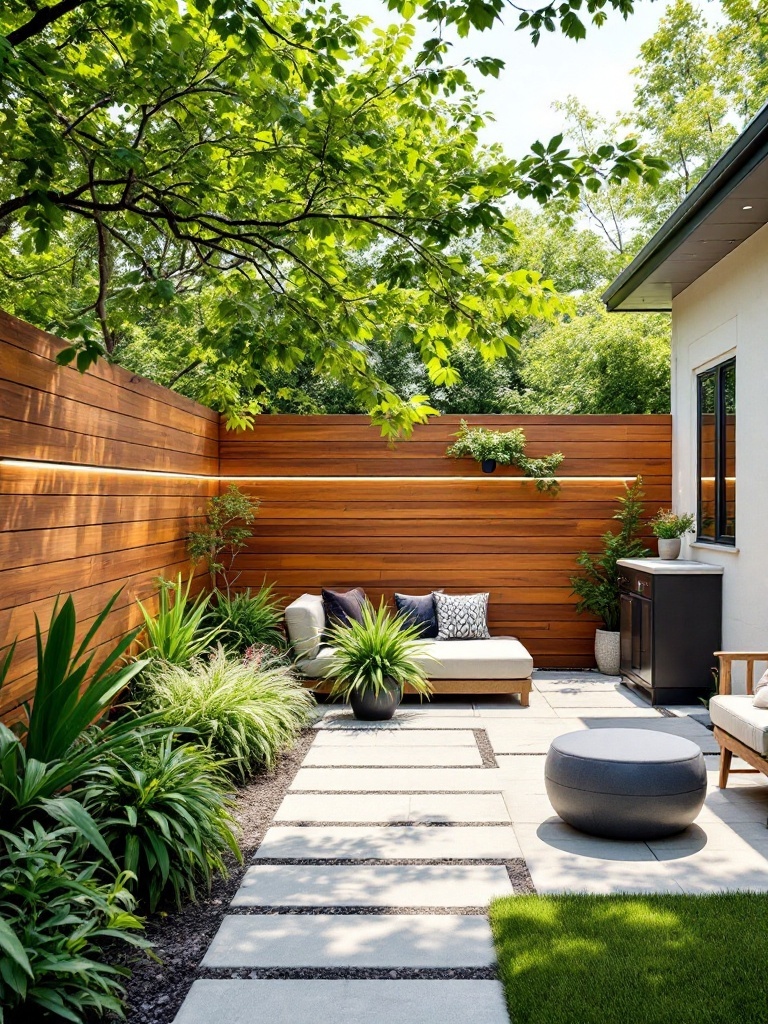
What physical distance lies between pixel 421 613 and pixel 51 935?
5335 millimetres

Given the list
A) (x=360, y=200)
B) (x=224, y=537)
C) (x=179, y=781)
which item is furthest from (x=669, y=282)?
(x=179, y=781)

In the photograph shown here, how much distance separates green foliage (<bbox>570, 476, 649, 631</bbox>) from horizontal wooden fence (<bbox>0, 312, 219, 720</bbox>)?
12.1ft

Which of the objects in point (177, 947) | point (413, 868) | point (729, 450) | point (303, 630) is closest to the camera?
point (177, 947)

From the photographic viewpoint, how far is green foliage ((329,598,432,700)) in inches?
255

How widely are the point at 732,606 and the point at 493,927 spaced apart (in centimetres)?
425

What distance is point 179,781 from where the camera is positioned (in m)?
3.64

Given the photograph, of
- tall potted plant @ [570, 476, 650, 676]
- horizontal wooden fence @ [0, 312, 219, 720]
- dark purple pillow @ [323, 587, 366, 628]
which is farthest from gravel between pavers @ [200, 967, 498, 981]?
tall potted plant @ [570, 476, 650, 676]

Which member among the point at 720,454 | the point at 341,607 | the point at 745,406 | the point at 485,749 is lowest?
the point at 485,749

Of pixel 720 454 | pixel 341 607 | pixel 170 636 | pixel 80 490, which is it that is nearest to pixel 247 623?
pixel 341 607

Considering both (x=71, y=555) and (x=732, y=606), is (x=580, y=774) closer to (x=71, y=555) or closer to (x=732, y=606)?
(x=71, y=555)

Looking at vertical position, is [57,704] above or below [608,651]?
above

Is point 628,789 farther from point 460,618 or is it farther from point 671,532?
point 671,532

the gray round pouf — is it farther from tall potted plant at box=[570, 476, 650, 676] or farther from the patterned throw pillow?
tall potted plant at box=[570, 476, 650, 676]

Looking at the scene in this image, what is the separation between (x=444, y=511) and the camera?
834cm
